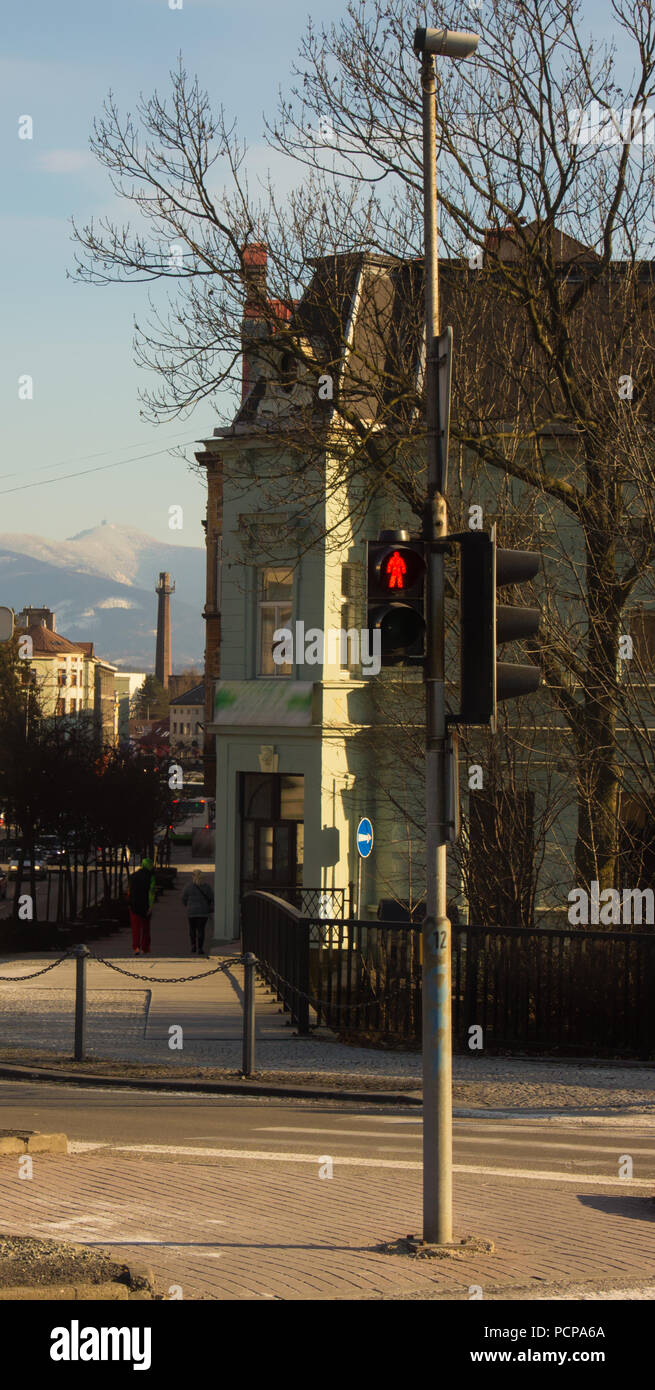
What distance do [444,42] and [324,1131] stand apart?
24.8ft

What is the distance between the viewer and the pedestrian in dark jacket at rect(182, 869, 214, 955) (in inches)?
1079

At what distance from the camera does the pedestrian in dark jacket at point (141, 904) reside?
1121 inches

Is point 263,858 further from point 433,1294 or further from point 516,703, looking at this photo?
point 433,1294

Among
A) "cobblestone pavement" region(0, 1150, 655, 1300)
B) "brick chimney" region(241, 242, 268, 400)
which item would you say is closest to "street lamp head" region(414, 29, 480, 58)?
"cobblestone pavement" region(0, 1150, 655, 1300)

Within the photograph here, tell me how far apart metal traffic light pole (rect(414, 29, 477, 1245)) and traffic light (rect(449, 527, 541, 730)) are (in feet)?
0.45

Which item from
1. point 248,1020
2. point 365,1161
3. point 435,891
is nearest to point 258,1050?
point 248,1020

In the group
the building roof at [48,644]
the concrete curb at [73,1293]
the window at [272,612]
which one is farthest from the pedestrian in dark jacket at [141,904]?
the building roof at [48,644]

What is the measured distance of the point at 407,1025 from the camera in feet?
53.3

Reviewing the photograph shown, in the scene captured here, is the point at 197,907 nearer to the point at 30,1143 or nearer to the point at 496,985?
the point at 496,985

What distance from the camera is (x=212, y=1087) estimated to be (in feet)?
44.1

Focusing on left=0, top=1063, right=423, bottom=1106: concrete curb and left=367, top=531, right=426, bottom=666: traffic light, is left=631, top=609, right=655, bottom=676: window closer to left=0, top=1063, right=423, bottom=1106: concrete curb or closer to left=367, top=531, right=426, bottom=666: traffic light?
left=0, top=1063, right=423, bottom=1106: concrete curb
